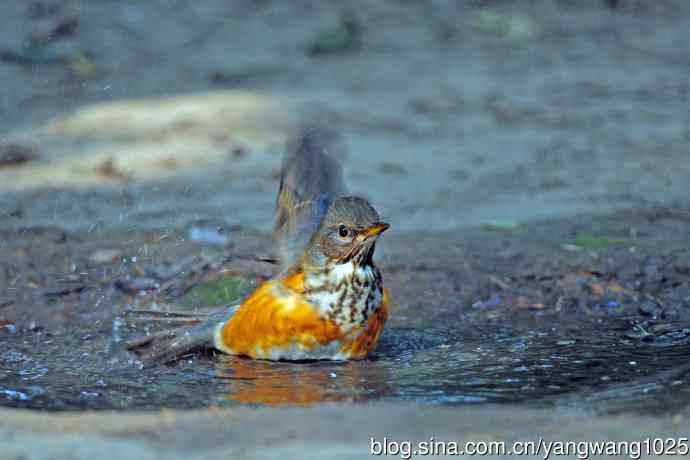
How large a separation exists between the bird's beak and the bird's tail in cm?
85

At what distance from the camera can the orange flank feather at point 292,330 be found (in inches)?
207

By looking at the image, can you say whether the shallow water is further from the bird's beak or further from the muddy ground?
the bird's beak

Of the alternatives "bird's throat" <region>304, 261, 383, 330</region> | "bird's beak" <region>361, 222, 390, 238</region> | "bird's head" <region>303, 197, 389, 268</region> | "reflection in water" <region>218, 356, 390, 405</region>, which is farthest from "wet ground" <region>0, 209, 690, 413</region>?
"bird's beak" <region>361, 222, 390, 238</region>

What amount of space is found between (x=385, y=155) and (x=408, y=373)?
4.35 m

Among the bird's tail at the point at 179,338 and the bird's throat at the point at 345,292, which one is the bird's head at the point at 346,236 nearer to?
the bird's throat at the point at 345,292

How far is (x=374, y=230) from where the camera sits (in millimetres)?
5355

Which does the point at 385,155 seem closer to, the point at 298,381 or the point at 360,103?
the point at 360,103

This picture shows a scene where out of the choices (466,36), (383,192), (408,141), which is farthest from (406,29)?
(383,192)

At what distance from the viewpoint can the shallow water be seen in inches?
180

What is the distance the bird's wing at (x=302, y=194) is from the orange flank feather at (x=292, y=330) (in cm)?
24

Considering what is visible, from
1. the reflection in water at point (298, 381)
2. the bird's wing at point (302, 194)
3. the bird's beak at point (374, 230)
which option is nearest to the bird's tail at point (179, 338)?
the reflection in water at point (298, 381)

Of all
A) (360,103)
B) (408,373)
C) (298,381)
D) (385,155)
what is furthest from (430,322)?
(360,103)

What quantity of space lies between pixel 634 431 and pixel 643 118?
21.4 feet

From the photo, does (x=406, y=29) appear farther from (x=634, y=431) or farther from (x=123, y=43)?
(x=634, y=431)
